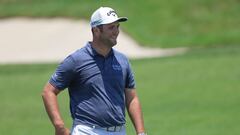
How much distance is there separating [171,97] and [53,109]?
38.8 ft

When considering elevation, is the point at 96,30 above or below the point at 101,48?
above

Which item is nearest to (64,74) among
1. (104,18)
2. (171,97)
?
(104,18)

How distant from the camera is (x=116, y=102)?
763cm

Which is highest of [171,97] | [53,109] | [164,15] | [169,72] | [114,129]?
[53,109]

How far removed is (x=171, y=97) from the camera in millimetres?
19109

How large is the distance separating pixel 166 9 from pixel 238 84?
68.6ft

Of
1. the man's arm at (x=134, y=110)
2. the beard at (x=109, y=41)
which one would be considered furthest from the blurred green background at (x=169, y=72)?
the beard at (x=109, y=41)

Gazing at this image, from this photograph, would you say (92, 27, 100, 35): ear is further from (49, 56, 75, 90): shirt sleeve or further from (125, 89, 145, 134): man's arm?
(125, 89, 145, 134): man's arm

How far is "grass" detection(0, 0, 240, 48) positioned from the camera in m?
37.2

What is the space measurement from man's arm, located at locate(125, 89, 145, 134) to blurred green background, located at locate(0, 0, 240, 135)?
6.27 m

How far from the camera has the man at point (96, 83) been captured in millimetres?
7512

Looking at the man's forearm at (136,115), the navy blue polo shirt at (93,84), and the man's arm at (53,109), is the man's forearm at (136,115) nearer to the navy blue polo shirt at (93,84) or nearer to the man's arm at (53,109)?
the navy blue polo shirt at (93,84)

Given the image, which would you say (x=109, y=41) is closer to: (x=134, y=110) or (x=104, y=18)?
(x=104, y=18)

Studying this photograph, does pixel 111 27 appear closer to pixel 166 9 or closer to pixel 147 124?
pixel 147 124
